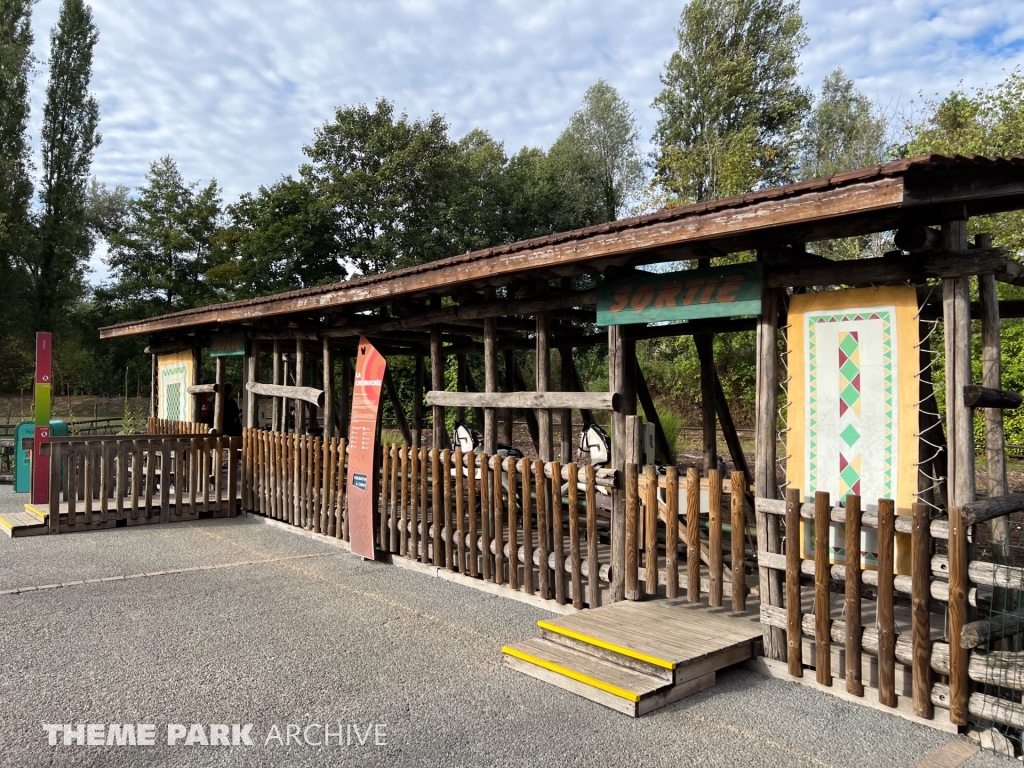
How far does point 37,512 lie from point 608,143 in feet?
110

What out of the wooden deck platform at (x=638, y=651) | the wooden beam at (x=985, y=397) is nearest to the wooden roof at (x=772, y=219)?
the wooden beam at (x=985, y=397)

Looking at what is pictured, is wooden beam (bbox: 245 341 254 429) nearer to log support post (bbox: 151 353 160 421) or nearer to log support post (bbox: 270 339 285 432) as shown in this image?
log support post (bbox: 270 339 285 432)

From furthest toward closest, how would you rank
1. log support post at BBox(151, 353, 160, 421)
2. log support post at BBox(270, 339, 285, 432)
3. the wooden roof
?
1. log support post at BBox(151, 353, 160, 421)
2. log support post at BBox(270, 339, 285, 432)
3. the wooden roof

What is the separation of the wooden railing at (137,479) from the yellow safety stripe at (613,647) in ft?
21.6

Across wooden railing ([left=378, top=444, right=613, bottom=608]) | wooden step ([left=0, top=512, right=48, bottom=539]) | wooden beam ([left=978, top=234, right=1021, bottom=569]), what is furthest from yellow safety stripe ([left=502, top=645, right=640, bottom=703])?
wooden step ([left=0, top=512, right=48, bottom=539])

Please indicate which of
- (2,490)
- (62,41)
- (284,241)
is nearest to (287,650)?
(2,490)

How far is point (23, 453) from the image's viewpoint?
38.0 feet

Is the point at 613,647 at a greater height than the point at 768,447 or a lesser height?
lesser

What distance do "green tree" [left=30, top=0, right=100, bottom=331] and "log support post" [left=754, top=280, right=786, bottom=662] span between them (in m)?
29.6

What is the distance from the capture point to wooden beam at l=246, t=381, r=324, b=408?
884 centimetres

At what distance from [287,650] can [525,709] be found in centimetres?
172

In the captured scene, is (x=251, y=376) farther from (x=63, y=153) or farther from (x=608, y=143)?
(x=608, y=143)

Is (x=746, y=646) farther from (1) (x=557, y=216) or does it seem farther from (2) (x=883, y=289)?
(1) (x=557, y=216)

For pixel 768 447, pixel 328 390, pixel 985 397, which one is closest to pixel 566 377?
pixel 328 390
